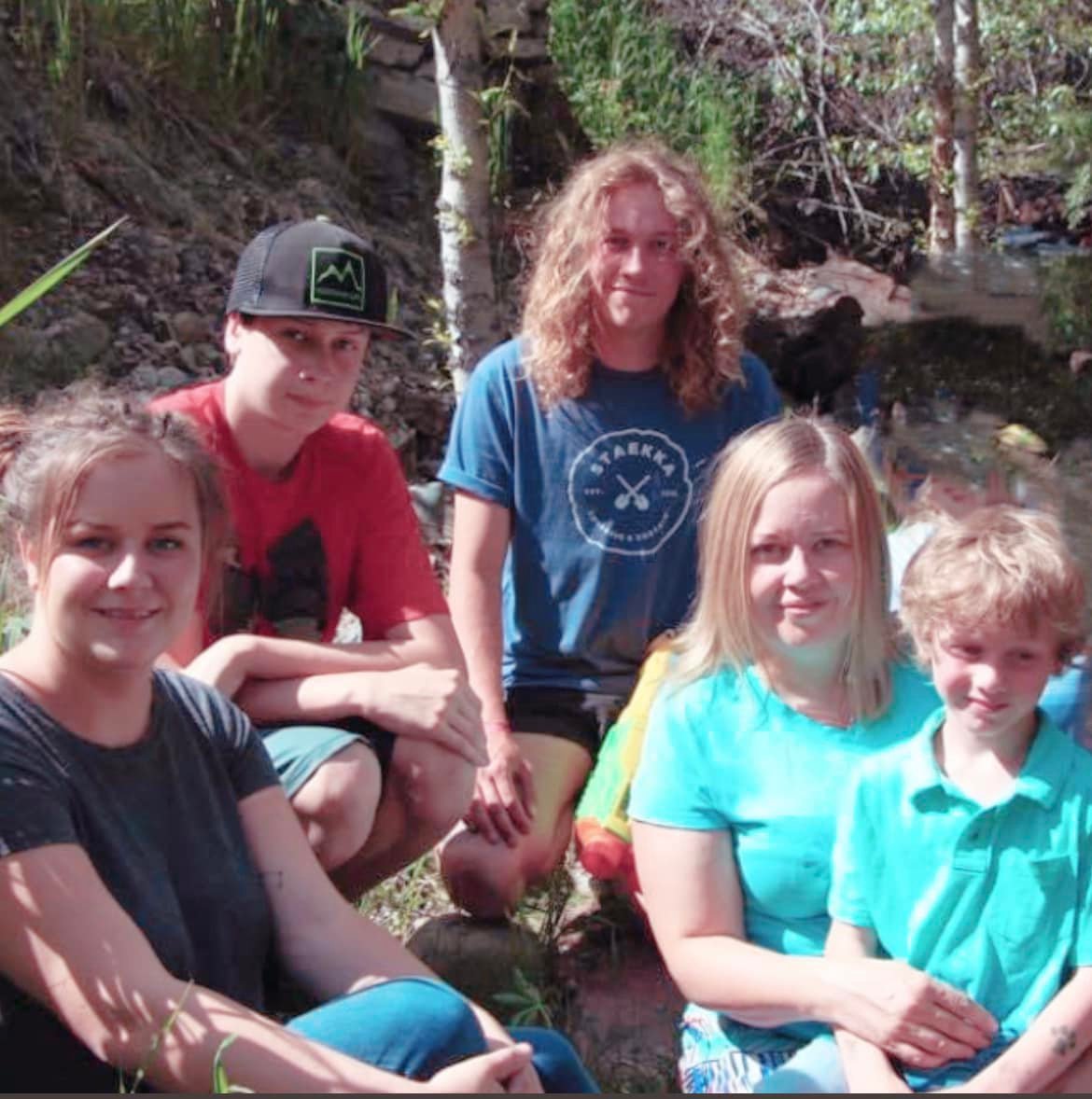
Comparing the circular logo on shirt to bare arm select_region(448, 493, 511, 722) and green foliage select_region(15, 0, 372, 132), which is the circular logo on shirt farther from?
green foliage select_region(15, 0, 372, 132)

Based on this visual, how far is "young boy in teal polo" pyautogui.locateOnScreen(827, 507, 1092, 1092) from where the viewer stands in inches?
90.3

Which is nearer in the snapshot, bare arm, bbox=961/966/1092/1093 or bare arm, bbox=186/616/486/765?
bare arm, bbox=961/966/1092/1093

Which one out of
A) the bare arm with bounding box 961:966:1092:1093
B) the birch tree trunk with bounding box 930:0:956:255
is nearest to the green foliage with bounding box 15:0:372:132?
the birch tree trunk with bounding box 930:0:956:255

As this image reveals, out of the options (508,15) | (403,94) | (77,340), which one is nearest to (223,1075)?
(77,340)

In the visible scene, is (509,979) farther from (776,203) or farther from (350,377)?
(776,203)

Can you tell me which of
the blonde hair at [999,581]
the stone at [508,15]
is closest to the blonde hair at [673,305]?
the blonde hair at [999,581]

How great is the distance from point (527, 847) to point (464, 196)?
92.6 inches

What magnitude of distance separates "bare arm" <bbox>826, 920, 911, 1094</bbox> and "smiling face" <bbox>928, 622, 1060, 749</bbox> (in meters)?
0.31

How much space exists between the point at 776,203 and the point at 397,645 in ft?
17.9

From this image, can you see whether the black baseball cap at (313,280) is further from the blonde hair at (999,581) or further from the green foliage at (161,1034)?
the green foliage at (161,1034)

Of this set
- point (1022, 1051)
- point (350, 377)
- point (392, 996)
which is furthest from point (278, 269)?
point (1022, 1051)

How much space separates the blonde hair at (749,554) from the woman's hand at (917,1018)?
0.43 metres

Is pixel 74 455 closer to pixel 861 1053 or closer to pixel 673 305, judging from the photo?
pixel 861 1053

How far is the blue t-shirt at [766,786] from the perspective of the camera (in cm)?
251
